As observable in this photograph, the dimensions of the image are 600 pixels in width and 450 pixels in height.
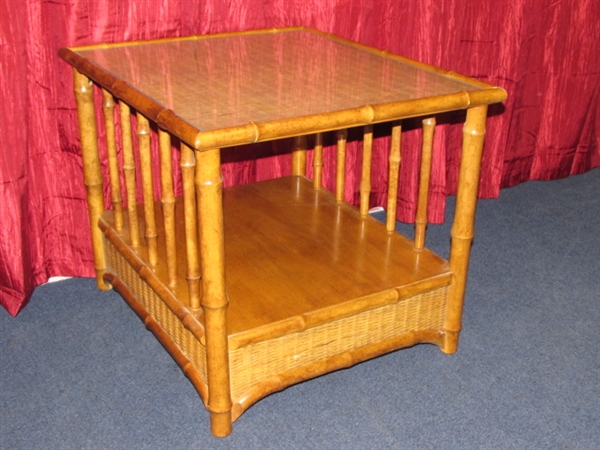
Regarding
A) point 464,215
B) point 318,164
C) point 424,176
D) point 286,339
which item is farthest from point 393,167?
point 286,339

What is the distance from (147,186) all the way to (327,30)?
0.78m

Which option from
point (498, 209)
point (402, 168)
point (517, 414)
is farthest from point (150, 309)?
point (498, 209)

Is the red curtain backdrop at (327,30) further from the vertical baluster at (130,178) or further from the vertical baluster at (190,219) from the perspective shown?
the vertical baluster at (190,219)

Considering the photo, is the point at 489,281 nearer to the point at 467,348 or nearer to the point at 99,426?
the point at 467,348

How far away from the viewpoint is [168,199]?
1.49 metres

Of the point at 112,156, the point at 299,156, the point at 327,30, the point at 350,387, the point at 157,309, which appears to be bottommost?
the point at 350,387

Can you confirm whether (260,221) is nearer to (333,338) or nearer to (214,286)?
(333,338)

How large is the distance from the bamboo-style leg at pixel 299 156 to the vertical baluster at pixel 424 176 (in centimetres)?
48

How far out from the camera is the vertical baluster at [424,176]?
1.65m

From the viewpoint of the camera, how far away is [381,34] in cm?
216

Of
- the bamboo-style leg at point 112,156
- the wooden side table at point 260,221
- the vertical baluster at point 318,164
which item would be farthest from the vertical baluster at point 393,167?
the bamboo-style leg at point 112,156

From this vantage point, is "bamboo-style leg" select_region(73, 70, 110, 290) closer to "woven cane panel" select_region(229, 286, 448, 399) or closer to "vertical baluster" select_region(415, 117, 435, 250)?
"woven cane panel" select_region(229, 286, 448, 399)

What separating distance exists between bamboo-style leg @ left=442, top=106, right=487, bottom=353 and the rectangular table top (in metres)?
0.06

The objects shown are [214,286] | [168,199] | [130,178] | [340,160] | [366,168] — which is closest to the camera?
[214,286]
